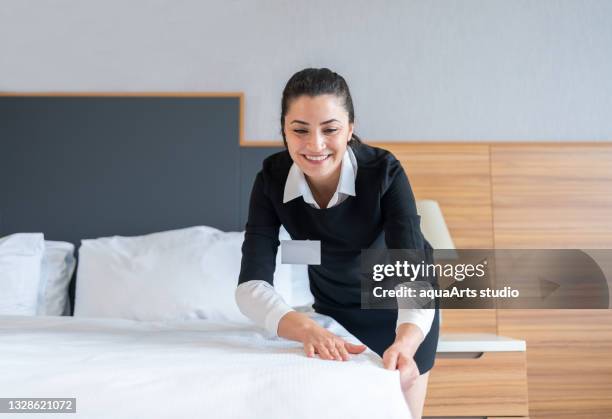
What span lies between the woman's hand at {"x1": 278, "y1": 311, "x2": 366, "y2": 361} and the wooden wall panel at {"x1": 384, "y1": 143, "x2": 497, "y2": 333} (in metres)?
1.56

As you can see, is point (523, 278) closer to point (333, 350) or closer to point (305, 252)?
point (305, 252)

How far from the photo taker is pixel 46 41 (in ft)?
8.99

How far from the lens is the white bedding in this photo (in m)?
0.81

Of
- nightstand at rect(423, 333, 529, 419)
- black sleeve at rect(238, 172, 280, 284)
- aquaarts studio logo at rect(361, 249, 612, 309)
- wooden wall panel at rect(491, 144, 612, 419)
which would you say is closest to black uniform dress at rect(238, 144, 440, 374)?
black sleeve at rect(238, 172, 280, 284)

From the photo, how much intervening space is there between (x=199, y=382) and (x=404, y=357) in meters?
0.39

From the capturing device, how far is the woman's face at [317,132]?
1291mm

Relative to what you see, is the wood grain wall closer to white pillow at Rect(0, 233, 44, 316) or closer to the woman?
the woman

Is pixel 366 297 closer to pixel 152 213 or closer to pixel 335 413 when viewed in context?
pixel 335 413

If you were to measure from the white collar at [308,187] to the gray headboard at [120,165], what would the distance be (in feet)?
4.07

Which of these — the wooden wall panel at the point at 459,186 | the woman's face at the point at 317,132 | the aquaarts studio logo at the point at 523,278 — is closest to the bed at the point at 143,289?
the woman's face at the point at 317,132

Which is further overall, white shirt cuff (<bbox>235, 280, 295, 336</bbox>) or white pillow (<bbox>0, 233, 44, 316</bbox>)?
white pillow (<bbox>0, 233, 44, 316</bbox>)

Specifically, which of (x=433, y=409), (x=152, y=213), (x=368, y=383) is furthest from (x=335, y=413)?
(x=152, y=213)

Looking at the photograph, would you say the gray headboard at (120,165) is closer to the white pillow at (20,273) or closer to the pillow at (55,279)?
the pillow at (55,279)

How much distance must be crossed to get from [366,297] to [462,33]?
1.86m
